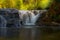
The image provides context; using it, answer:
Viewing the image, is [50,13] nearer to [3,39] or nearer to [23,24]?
[23,24]

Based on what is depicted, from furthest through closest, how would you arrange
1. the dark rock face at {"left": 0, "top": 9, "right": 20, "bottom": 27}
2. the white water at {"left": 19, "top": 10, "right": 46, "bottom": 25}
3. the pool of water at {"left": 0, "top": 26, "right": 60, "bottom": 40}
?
the white water at {"left": 19, "top": 10, "right": 46, "bottom": 25} < the dark rock face at {"left": 0, "top": 9, "right": 20, "bottom": 27} < the pool of water at {"left": 0, "top": 26, "right": 60, "bottom": 40}

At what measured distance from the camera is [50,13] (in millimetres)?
7020

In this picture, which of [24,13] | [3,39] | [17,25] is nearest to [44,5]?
[24,13]

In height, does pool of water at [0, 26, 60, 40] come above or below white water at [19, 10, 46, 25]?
below

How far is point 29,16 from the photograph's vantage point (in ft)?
23.4

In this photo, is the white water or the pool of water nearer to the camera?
the pool of water

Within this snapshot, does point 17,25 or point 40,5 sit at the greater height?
point 40,5

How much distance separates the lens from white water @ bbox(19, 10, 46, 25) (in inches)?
275

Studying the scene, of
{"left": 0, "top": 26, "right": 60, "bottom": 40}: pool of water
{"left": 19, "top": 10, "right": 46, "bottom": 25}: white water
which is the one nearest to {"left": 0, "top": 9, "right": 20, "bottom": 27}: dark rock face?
{"left": 19, "top": 10, "right": 46, "bottom": 25}: white water

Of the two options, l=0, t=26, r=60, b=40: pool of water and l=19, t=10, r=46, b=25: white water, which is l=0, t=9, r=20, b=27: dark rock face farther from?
l=0, t=26, r=60, b=40: pool of water

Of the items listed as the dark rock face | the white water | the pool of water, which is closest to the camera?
the pool of water

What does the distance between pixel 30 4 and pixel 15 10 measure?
2.00 feet

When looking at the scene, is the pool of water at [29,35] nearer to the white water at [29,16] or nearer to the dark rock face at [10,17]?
the dark rock face at [10,17]

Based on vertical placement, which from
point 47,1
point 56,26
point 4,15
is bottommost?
point 56,26
